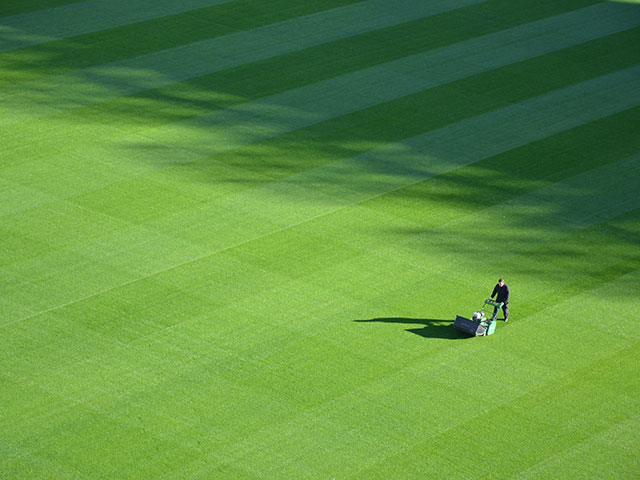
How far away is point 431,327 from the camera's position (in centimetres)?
1714

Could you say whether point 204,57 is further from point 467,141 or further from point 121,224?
point 121,224

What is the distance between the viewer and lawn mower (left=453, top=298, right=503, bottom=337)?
16.7 meters

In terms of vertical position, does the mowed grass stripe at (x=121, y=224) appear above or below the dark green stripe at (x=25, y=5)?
below

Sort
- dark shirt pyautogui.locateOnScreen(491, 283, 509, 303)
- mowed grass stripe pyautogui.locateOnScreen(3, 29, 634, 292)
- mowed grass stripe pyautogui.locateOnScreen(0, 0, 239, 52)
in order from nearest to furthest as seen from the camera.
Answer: dark shirt pyautogui.locateOnScreen(491, 283, 509, 303) → mowed grass stripe pyautogui.locateOnScreen(3, 29, 634, 292) → mowed grass stripe pyautogui.locateOnScreen(0, 0, 239, 52)

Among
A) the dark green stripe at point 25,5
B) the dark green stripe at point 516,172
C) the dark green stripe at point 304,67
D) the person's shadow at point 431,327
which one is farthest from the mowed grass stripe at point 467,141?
the dark green stripe at point 25,5

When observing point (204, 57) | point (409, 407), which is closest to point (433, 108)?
point (204, 57)

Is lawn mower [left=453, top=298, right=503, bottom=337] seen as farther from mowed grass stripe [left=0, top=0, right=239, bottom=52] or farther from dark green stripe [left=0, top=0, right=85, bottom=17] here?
dark green stripe [left=0, top=0, right=85, bottom=17]

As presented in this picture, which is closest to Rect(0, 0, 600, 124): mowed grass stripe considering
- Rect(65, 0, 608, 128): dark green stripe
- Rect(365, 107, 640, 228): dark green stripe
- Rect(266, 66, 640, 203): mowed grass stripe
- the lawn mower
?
Rect(65, 0, 608, 128): dark green stripe

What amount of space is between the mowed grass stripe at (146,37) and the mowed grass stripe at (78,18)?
18.2 inches

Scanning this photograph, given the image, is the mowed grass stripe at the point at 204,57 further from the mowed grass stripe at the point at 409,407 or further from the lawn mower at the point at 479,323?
the lawn mower at the point at 479,323

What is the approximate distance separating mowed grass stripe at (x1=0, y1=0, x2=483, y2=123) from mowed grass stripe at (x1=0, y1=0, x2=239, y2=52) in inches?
121

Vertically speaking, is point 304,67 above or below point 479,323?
above

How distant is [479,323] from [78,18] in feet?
66.7

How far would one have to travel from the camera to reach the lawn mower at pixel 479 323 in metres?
16.7
